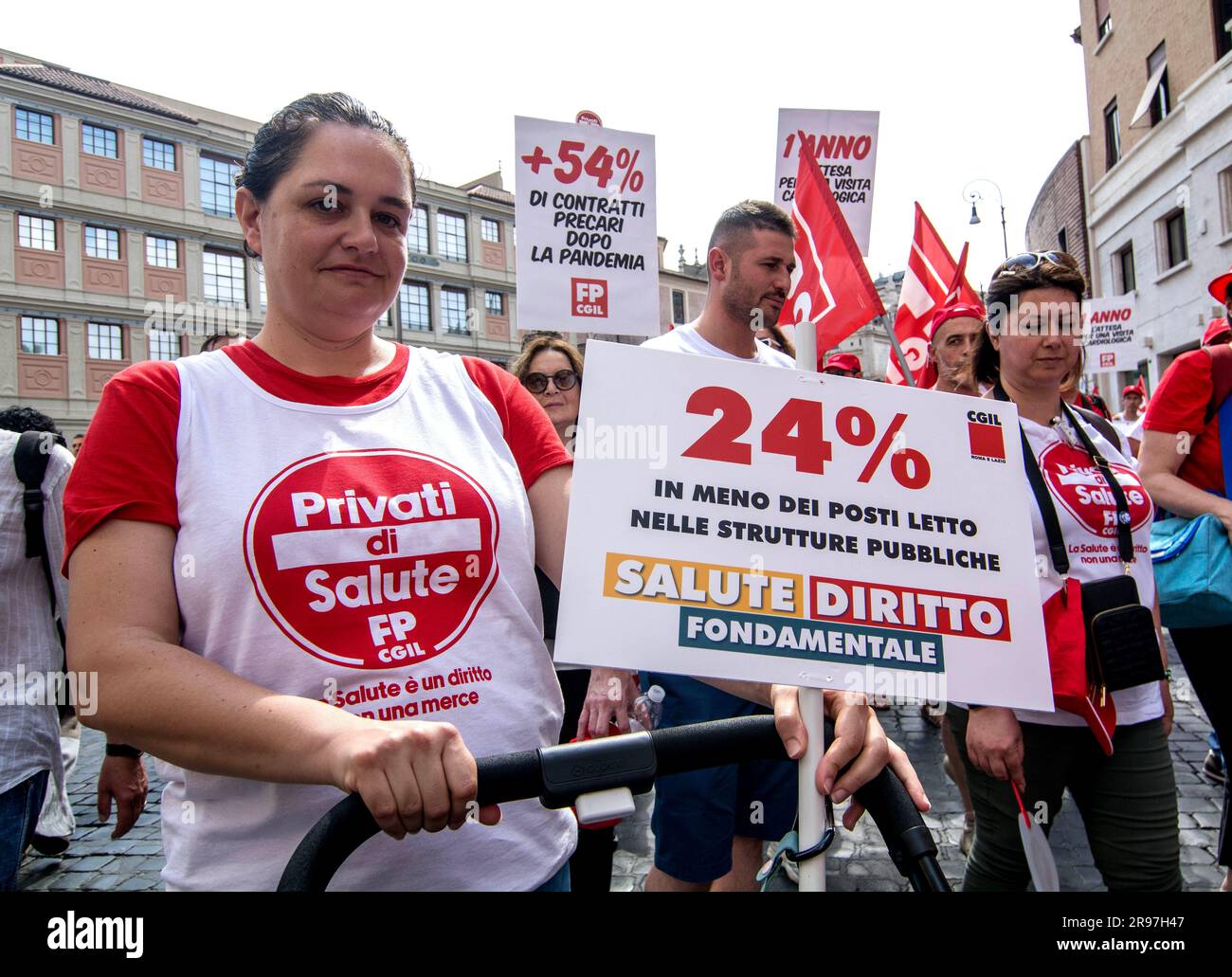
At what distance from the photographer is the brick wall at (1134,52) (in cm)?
1853

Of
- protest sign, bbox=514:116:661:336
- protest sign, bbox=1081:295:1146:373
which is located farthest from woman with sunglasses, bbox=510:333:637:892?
protest sign, bbox=1081:295:1146:373

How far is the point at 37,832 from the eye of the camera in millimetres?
3961

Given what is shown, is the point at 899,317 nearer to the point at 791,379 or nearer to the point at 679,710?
the point at 679,710

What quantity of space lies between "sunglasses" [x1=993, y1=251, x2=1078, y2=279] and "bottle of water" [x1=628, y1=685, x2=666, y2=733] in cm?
180

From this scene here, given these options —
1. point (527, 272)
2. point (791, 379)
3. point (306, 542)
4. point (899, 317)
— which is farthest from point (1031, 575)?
point (899, 317)

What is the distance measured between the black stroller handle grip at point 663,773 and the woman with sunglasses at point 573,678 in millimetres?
656

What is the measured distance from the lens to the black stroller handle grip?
3.09 feet

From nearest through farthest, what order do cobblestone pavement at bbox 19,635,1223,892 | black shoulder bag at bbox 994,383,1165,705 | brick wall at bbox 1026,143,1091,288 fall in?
black shoulder bag at bbox 994,383,1165,705 < cobblestone pavement at bbox 19,635,1223,892 < brick wall at bbox 1026,143,1091,288

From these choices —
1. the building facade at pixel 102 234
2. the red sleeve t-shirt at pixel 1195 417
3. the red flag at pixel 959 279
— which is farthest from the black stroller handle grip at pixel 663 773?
the building facade at pixel 102 234

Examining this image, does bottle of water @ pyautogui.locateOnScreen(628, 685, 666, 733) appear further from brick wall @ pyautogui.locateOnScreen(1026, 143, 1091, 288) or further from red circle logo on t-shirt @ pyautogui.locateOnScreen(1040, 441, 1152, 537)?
brick wall @ pyautogui.locateOnScreen(1026, 143, 1091, 288)

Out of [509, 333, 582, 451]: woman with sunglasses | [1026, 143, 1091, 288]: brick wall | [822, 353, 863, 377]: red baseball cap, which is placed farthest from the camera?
[1026, 143, 1091, 288]: brick wall

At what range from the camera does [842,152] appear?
6508 millimetres

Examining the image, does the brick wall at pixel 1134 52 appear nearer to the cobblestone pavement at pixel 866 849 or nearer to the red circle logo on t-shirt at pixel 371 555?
the cobblestone pavement at pixel 866 849

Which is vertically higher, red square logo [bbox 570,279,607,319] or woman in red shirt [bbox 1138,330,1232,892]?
red square logo [bbox 570,279,607,319]
